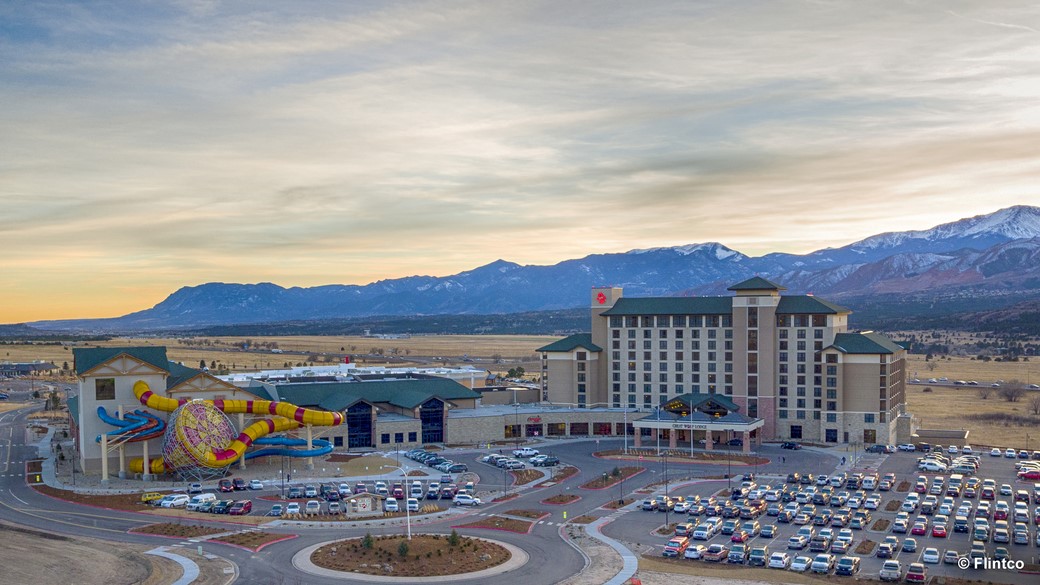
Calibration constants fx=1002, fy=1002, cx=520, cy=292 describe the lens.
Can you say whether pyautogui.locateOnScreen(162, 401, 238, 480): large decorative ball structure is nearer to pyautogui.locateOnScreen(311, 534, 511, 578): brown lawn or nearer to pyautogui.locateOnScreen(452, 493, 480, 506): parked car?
pyautogui.locateOnScreen(452, 493, 480, 506): parked car

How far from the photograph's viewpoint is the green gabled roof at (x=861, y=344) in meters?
118

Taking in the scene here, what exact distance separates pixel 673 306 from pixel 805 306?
1771 centimetres

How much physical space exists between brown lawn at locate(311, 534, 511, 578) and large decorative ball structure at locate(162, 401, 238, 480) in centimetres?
3079

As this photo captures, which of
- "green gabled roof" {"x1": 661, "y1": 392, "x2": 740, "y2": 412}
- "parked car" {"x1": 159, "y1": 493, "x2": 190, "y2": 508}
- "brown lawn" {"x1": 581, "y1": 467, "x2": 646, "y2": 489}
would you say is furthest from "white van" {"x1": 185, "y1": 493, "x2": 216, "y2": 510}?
"green gabled roof" {"x1": 661, "y1": 392, "x2": 740, "y2": 412}

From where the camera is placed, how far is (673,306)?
134 metres

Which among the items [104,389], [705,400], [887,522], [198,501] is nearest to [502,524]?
[198,501]

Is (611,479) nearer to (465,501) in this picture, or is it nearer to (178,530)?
(465,501)

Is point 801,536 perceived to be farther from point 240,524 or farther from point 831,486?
point 240,524

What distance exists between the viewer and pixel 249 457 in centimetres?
10419

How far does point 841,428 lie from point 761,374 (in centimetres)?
1139

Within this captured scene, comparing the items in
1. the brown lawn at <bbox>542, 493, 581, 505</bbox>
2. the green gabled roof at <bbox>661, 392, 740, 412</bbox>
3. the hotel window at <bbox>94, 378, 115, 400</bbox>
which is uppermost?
the hotel window at <bbox>94, 378, 115, 400</bbox>

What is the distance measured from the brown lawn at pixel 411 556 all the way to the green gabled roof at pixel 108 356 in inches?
1761

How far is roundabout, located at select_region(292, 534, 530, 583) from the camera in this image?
61812mm

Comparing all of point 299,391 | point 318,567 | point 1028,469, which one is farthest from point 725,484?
point 299,391
